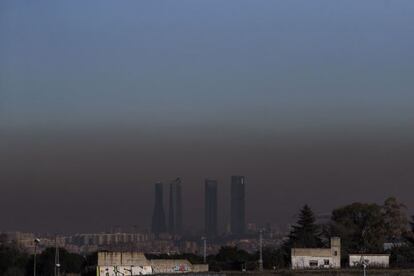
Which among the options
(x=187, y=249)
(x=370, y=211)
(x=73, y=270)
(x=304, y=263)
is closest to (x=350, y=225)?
(x=370, y=211)

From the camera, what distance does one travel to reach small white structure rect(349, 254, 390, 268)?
90.5 m

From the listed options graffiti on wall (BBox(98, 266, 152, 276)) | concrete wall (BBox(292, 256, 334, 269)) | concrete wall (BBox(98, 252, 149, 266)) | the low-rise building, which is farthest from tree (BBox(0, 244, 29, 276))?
concrete wall (BBox(292, 256, 334, 269))

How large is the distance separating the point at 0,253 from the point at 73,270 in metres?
14.0

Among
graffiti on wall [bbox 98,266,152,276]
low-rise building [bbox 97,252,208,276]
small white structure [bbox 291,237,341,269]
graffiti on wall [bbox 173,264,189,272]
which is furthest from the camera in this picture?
small white structure [bbox 291,237,341,269]

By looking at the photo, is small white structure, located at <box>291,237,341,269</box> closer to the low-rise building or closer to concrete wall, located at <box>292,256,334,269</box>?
concrete wall, located at <box>292,256,334,269</box>

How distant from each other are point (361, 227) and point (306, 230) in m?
7.36

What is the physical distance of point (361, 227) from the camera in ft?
365

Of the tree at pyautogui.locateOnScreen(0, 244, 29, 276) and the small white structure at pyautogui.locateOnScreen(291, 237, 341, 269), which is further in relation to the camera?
the tree at pyautogui.locateOnScreen(0, 244, 29, 276)

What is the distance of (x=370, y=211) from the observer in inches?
4353

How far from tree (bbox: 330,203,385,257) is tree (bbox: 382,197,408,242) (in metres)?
0.74

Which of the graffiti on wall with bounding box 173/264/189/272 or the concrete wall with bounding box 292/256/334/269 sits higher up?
the concrete wall with bounding box 292/256/334/269

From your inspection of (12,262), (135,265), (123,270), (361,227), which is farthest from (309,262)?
(12,262)

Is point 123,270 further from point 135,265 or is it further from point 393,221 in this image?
point 393,221

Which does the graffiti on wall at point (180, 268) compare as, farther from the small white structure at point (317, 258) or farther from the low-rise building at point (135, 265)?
the small white structure at point (317, 258)
